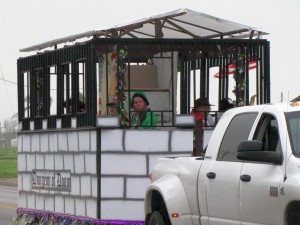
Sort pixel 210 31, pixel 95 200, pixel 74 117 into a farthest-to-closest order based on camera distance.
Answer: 1. pixel 210 31
2. pixel 74 117
3. pixel 95 200

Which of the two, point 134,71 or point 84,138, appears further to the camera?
point 134,71

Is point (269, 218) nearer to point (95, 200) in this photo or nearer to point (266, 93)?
point (95, 200)

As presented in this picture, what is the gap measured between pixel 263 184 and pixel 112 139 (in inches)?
237

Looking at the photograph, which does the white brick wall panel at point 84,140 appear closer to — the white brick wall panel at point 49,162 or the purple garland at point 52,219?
the purple garland at point 52,219

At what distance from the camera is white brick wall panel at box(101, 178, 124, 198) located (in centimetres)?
1525

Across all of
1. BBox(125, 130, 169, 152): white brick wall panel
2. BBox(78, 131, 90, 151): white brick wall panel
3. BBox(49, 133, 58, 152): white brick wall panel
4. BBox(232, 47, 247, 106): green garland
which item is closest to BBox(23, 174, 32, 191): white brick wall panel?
BBox(49, 133, 58, 152): white brick wall panel

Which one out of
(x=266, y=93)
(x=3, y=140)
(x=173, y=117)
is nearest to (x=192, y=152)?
(x=173, y=117)

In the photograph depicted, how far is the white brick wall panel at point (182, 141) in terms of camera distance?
50.7 feet

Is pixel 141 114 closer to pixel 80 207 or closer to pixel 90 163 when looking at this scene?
pixel 90 163

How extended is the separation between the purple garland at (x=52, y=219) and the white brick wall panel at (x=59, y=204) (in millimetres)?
75

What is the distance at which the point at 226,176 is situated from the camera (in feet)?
34.1

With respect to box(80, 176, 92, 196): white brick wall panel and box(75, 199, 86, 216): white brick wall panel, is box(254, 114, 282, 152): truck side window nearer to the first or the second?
box(80, 176, 92, 196): white brick wall panel

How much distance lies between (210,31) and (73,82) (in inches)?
94.7

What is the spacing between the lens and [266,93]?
54.3 feet
